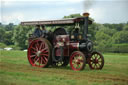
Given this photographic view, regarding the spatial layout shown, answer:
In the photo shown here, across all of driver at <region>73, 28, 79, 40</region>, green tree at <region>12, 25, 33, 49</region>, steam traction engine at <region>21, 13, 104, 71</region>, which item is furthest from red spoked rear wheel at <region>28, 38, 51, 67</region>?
green tree at <region>12, 25, 33, 49</region>

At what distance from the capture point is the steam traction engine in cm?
1059

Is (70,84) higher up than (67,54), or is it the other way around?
(67,54)

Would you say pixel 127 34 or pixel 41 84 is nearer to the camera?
pixel 41 84

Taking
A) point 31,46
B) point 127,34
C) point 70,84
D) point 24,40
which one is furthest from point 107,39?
point 70,84

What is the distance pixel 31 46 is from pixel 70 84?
19.7 ft

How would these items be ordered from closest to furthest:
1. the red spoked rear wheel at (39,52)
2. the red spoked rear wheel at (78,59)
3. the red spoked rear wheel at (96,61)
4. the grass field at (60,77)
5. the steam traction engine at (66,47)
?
the grass field at (60,77) < the red spoked rear wheel at (78,59) < the steam traction engine at (66,47) < the red spoked rear wheel at (96,61) < the red spoked rear wheel at (39,52)

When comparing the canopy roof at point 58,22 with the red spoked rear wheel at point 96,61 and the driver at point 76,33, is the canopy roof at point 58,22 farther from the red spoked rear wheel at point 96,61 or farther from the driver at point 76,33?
the red spoked rear wheel at point 96,61

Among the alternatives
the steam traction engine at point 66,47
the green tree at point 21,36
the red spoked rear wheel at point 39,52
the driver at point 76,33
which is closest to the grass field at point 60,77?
the steam traction engine at point 66,47

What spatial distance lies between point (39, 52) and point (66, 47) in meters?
1.55

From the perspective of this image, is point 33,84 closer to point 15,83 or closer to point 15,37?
point 15,83

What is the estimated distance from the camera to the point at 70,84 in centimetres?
679

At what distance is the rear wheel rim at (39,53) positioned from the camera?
38.1 feet

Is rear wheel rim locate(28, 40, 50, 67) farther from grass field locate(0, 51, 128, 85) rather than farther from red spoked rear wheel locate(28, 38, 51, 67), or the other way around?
grass field locate(0, 51, 128, 85)

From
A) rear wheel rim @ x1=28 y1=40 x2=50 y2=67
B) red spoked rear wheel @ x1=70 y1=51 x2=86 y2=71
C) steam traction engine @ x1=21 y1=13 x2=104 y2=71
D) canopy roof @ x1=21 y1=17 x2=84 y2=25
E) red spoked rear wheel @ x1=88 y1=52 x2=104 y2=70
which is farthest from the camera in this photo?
rear wheel rim @ x1=28 y1=40 x2=50 y2=67
